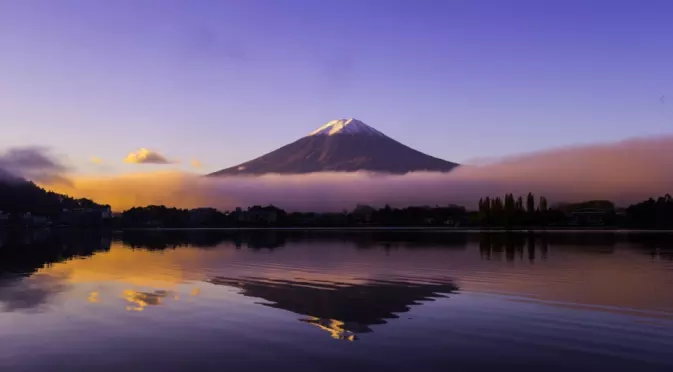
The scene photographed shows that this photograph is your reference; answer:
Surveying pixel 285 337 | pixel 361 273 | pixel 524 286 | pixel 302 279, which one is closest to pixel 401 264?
pixel 361 273

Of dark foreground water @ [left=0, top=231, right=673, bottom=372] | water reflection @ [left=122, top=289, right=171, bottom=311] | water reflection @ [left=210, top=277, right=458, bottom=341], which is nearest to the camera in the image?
dark foreground water @ [left=0, top=231, right=673, bottom=372]

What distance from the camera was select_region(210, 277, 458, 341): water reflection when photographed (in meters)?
20.5

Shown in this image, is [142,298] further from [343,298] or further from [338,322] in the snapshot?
[338,322]

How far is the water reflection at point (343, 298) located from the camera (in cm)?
2046

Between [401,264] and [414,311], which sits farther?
[401,264]

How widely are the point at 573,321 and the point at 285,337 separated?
10503 mm

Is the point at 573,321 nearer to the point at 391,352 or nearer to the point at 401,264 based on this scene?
the point at 391,352

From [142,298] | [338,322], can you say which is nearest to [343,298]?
[338,322]

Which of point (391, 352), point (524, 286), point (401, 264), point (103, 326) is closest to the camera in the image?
point (391, 352)

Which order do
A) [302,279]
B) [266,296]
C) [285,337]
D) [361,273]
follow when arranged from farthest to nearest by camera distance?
[361,273]
[302,279]
[266,296]
[285,337]

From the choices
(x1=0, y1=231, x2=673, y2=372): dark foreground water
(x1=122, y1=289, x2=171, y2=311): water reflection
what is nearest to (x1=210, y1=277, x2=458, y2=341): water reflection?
(x1=0, y1=231, x2=673, y2=372): dark foreground water

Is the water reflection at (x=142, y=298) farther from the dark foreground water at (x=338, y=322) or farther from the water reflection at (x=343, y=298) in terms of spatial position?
the water reflection at (x=343, y=298)

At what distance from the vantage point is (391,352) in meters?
15.8

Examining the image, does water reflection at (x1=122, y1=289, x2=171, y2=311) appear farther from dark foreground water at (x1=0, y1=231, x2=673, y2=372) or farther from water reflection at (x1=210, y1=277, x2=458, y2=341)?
water reflection at (x1=210, y1=277, x2=458, y2=341)
